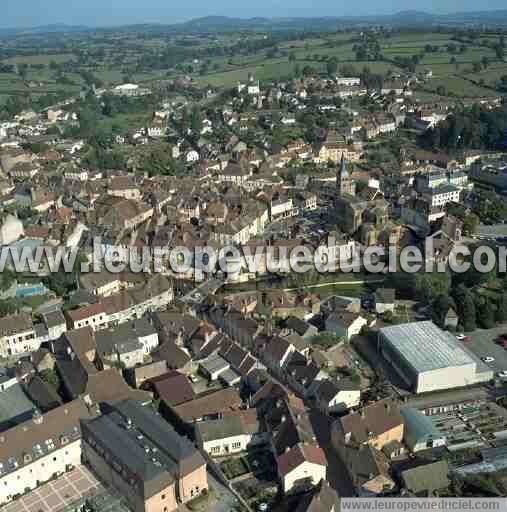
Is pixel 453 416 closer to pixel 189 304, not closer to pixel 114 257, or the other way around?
pixel 189 304

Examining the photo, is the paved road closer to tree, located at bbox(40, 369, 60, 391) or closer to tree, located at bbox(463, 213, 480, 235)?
tree, located at bbox(463, 213, 480, 235)

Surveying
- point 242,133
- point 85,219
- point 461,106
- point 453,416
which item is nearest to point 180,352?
point 453,416

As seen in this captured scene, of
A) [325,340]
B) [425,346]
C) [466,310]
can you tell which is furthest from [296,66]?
[425,346]

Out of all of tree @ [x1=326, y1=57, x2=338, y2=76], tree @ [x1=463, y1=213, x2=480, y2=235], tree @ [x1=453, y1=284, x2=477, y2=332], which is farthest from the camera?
tree @ [x1=326, y1=57, x2=338, y2=76]

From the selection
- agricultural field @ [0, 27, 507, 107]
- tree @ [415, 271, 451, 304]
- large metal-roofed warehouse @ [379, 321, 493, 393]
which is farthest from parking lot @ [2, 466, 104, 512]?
agricultural field @ [0, 27, 507, 107]

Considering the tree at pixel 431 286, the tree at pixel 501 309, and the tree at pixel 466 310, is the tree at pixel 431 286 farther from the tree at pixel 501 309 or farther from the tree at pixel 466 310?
the tree at pixel 501 309

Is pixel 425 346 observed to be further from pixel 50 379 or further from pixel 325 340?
pixel 50 379
